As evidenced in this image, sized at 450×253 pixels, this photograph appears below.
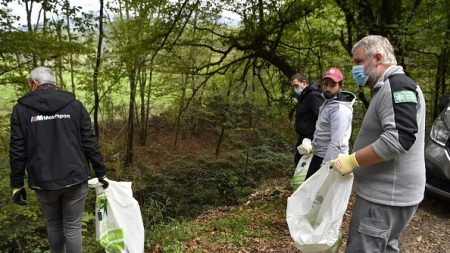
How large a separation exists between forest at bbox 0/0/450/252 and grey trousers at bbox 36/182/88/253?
0.94 meters

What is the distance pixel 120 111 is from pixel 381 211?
15.4 m

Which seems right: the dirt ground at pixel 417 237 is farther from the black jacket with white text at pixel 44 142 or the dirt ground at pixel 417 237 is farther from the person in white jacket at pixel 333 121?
the black jacket with white text at pixel 44 142

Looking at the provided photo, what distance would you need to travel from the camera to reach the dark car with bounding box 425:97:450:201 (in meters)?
4.44

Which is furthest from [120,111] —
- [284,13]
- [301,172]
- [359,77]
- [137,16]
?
[359,77]

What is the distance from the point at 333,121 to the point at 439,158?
5.94ft

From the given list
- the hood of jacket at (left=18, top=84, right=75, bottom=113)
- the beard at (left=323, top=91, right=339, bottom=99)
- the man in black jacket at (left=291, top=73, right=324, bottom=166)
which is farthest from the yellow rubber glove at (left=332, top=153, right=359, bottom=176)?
the hood of jacket at (left=18, top=84, right=75, bottom=113)

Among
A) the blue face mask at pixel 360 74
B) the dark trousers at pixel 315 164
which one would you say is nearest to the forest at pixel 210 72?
the dark trousers at pixel 315 164

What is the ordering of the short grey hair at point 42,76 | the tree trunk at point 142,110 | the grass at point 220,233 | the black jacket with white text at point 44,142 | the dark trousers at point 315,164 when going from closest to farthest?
the black jacket with white text at point 44,142, the short grey hair at point 42,76, the dark trousers at point 315,164, the grass at point 220,233, the tree trunk at point 142,110

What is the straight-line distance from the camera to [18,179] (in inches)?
133

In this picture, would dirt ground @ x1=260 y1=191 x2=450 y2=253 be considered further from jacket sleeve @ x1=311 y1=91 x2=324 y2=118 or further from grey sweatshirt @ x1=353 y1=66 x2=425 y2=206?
grey sweatshirt @ x1=353 y1=66 x2=425 y2=206

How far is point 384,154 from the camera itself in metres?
2.15

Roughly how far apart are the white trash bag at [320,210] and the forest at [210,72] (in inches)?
55.9

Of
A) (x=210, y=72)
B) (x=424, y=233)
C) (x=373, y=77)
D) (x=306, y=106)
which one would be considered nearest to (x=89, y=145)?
(x=306, y=106)

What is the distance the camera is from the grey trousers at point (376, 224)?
232cm
